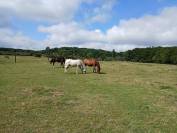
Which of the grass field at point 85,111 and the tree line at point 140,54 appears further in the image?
the tree line at point 140,54

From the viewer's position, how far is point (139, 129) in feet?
32.8

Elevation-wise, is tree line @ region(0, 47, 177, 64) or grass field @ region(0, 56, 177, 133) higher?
tree line @ region(0, 47, 177, 64)

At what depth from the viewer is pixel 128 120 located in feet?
36.3

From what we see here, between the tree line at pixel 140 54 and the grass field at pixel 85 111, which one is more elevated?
the tree line at pixel 140 54

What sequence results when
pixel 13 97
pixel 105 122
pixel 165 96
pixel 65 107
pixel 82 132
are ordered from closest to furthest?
pixel 82 132 → pixel 105 122 → pixel 65 107 → pixel 13 97 → pixel 165 96

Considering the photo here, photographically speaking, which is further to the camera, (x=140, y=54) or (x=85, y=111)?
(x=140, y=54)

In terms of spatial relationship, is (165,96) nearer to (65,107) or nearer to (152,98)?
(152,98)

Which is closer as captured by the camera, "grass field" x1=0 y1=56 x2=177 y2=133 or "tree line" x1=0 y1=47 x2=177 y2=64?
"grass field" x1=0 y1=56 x2=177 y2=133

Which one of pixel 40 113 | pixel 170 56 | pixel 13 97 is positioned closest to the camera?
pixel 40 113

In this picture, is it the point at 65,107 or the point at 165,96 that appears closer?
the point at 65,107

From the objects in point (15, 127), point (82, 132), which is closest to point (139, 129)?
point (82, 132)

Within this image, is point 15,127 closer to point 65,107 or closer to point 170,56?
point 65,107

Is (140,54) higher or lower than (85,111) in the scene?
higher

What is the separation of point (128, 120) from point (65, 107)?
308 centimetres
